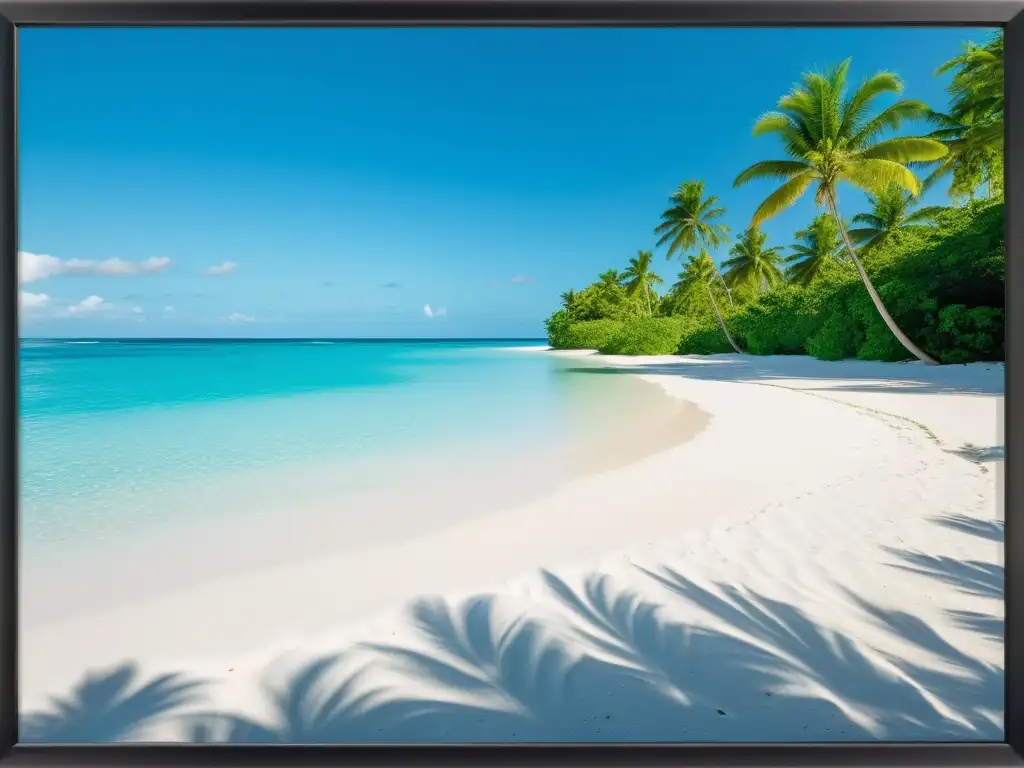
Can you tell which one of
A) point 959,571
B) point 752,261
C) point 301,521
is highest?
point 752,261

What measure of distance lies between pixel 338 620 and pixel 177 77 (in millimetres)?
18642

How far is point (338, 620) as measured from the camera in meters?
1.82

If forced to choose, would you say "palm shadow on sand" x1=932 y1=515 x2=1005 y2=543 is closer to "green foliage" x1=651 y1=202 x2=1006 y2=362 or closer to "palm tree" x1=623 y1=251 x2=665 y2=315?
"green foliage" x1=651 y1=202 x2=1006 y2=362

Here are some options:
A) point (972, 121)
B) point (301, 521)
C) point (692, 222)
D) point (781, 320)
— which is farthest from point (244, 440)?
point (692, 222)

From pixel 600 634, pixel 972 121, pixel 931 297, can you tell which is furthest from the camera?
pixel 972 121

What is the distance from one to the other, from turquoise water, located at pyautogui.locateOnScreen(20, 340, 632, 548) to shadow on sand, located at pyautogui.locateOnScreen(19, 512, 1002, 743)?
85 centimetres

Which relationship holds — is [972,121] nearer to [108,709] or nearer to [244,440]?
[244,440]

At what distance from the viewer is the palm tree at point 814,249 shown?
18.8m

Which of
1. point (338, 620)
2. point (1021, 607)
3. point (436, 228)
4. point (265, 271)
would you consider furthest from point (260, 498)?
point (265, 271)

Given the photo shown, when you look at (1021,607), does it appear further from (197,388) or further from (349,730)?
(197,388)

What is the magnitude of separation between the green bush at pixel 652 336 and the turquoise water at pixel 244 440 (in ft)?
37.2

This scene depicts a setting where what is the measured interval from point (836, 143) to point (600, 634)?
1280 centimetres

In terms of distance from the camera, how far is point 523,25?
43.1 inches

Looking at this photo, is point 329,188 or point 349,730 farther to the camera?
point 329,188
